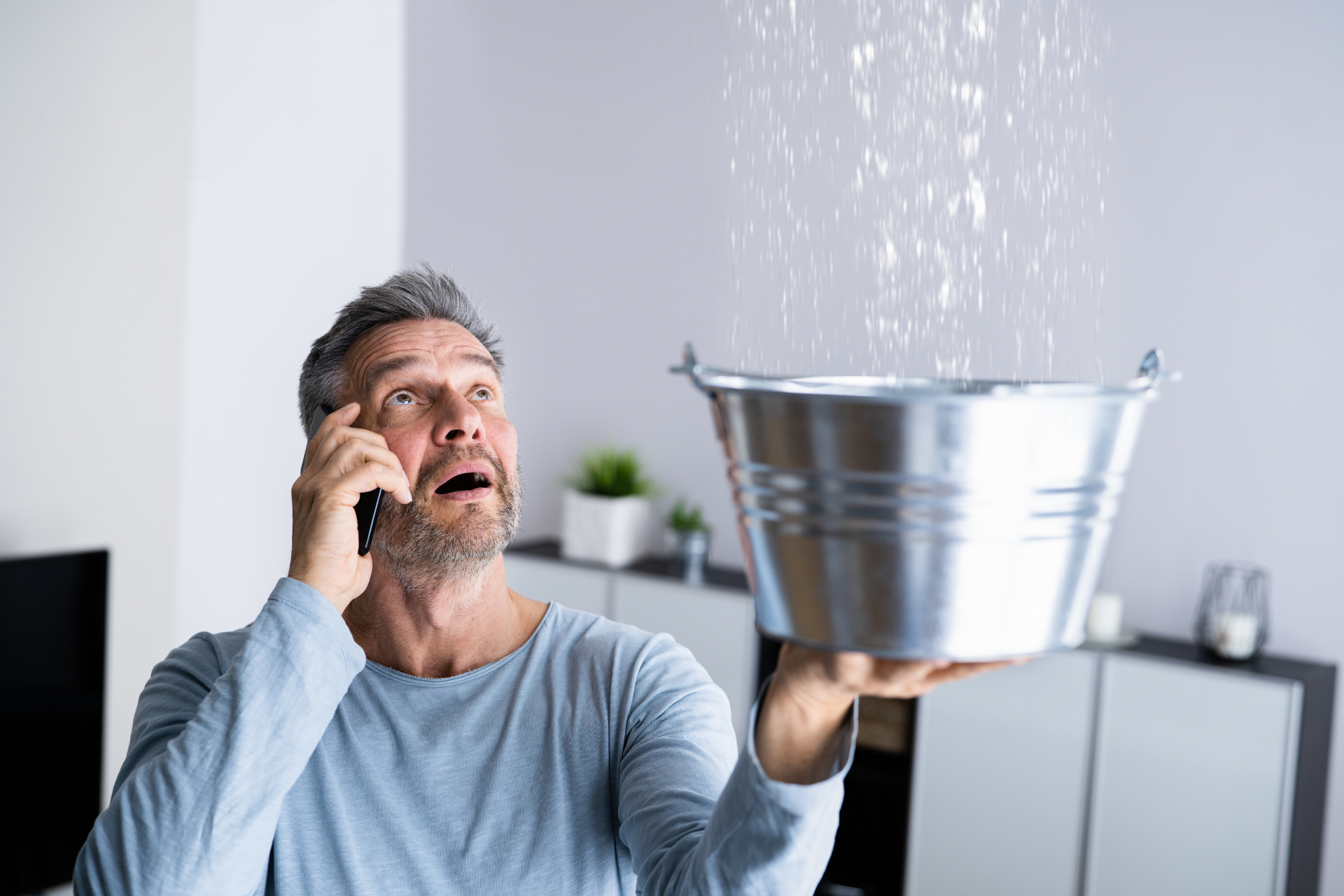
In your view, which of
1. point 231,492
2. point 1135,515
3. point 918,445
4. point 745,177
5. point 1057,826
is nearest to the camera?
point 918,445

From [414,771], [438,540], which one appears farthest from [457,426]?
[414,771]

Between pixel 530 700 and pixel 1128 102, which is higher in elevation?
pixel 1128 102

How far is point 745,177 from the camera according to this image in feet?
12.3

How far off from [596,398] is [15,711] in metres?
1.97

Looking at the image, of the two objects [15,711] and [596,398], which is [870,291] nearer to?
[596,398]

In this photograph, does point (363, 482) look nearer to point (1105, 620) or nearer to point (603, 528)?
point (1105, 620)

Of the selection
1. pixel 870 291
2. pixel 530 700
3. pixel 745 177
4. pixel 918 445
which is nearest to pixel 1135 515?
pixel 870 291

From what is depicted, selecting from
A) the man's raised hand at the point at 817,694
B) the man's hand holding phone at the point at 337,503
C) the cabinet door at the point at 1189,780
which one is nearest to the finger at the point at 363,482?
the man's hand holding phone at the point at 337,503

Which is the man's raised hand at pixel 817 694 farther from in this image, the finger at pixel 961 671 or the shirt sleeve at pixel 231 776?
the shirt sleeve at pixel 231 776

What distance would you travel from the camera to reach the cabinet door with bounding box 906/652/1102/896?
2914 millimetres

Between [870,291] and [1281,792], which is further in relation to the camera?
[870,291]

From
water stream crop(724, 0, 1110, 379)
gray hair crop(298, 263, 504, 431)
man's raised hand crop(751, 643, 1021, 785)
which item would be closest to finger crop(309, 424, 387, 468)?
gray hair crop(298, 263, 504, 431)

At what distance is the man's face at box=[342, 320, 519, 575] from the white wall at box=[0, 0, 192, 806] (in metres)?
1.87

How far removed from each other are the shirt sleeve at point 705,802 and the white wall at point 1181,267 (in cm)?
146
